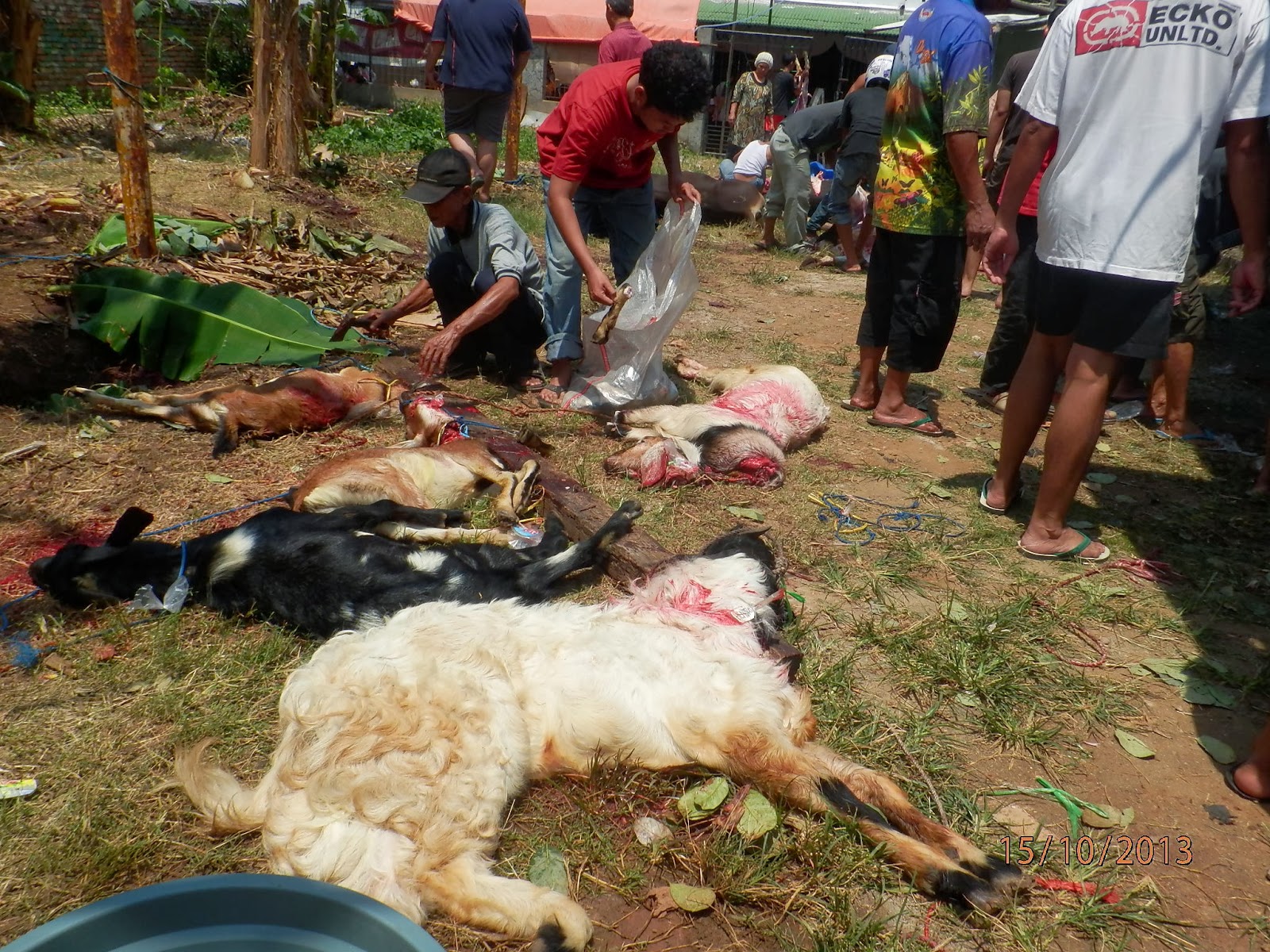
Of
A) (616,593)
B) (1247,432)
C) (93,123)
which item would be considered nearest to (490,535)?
(616,593)

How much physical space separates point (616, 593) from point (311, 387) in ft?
7.28

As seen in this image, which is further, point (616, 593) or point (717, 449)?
point (717, 449)

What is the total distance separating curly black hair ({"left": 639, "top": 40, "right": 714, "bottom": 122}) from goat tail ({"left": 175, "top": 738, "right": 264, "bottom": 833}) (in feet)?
11.0

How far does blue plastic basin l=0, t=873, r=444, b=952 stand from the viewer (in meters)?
1.56

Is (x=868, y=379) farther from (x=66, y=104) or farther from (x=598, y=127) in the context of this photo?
(x=66, y=104)

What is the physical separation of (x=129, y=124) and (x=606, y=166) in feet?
10.8

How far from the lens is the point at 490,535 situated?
11.2 feet

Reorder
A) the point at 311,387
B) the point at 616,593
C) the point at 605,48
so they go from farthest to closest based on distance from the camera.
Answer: the point at 605,48 → the point at 311,387 → the point at 616,593

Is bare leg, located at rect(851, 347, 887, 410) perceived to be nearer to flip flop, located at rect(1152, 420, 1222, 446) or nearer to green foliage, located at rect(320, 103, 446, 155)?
flip flop, located at rect(1152, 420, 1222, 446)

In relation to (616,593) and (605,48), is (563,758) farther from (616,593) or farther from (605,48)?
(605,48)

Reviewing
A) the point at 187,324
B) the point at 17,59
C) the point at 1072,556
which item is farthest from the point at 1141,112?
the point at 17,59

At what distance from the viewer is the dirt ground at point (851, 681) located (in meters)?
2.05

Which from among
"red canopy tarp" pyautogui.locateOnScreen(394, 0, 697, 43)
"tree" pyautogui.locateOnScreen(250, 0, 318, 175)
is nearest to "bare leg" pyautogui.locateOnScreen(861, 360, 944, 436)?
"tree" pyautogui.locateOnScreen(250, 0, 318, 175)
